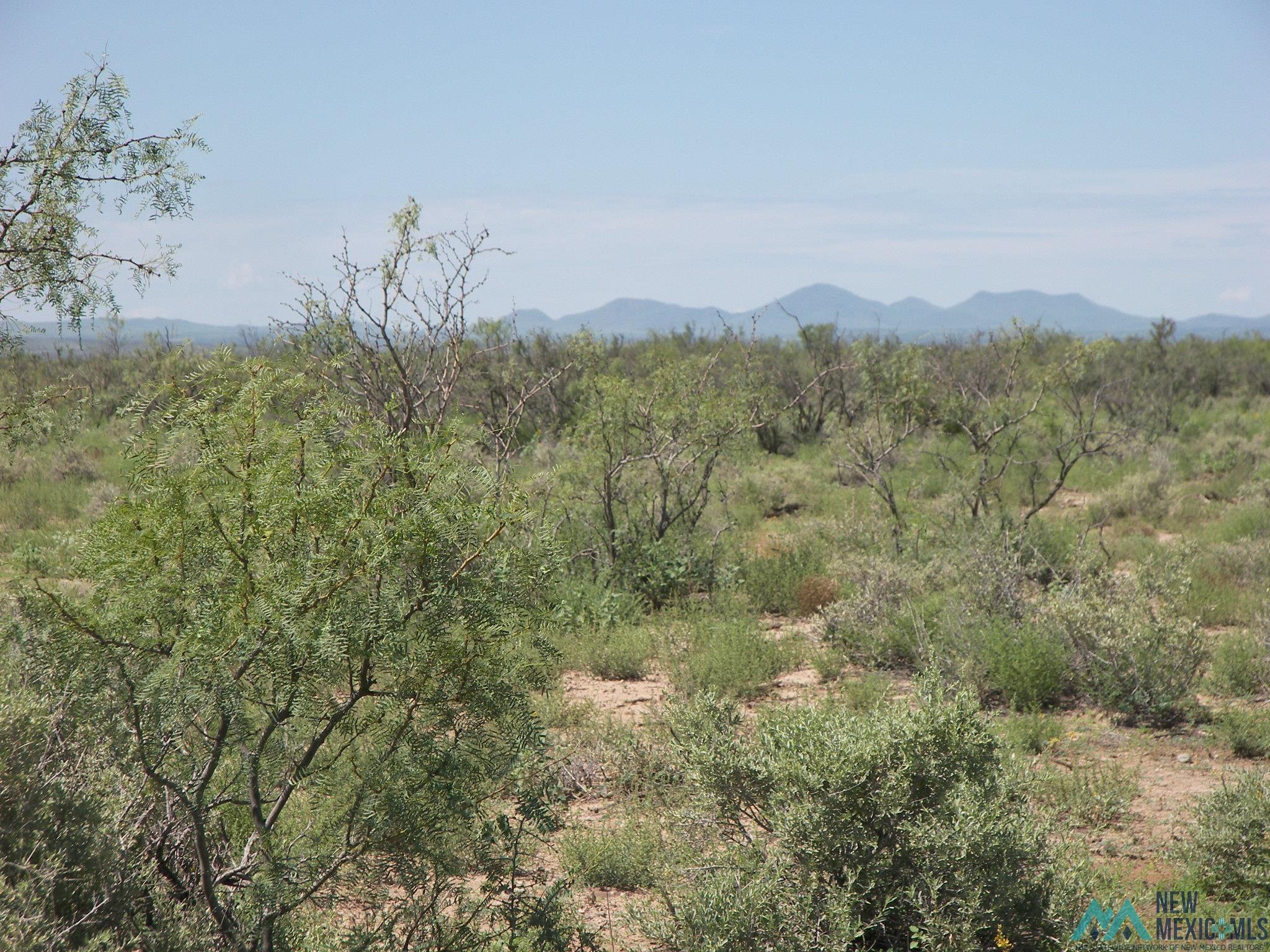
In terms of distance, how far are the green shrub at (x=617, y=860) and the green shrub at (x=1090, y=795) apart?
2.00 metres

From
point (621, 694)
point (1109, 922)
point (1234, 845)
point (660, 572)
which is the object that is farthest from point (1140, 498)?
point (1109, 922)

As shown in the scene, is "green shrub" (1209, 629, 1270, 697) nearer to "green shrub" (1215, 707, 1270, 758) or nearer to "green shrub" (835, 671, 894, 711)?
"green shrub" (1215, 707, 1270, 758)

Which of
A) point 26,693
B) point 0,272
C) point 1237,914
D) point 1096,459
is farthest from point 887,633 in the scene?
point 1096,459

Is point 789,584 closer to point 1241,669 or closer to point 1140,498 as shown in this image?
point 1241,669

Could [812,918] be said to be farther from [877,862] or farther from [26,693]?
[26,693]

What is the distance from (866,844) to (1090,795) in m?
2.29

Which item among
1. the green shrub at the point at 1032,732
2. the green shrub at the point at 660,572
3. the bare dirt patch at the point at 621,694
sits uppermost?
the green shrub at the point at 660,572

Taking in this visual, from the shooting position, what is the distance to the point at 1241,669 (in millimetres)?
6375

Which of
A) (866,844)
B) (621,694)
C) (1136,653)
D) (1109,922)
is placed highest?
(866,844)

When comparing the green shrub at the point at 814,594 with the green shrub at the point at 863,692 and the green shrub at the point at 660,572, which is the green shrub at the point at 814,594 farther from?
the green shrub at the point at 863,692

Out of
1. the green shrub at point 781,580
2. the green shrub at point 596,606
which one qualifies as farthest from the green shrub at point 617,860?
the green shrub at point 781,580

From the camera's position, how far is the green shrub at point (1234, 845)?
402cm

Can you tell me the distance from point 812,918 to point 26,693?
279cm

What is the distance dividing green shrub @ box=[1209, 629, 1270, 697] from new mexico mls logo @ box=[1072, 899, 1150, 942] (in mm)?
3235
